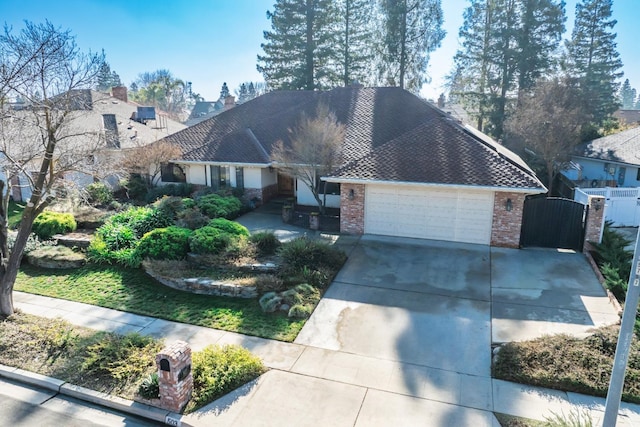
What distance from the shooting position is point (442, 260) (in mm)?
12617

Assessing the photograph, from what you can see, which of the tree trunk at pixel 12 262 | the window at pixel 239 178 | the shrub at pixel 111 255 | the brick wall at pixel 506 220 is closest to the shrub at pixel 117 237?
the shrub at pixel 111 255

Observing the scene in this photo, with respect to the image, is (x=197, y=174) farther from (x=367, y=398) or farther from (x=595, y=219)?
(x=595, y=219)

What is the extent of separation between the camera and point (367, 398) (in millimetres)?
6750

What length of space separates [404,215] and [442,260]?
2.57m

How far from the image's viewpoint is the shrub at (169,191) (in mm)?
19781

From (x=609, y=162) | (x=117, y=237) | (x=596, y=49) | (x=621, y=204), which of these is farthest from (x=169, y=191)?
(x=596, y=49)

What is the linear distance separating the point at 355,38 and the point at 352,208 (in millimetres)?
22821

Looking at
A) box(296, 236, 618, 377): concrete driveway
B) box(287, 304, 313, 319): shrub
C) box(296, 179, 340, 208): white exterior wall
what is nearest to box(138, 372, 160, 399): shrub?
box(296, 236, 618, 377): concrete driveway

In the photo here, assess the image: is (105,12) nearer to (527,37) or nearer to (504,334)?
(504,334)

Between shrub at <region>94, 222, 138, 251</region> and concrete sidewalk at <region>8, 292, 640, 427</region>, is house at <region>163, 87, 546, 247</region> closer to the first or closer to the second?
shrub at <region>94, 222, 138, 251</region>

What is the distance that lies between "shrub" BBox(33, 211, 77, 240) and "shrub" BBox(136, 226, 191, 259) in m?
4.29

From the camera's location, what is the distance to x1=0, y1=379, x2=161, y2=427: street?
6.52 m

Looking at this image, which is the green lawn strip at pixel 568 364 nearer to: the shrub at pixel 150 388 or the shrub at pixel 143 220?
the shrub at pixel 150 388

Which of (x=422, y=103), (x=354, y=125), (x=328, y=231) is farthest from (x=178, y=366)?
(x=422, y=103)
